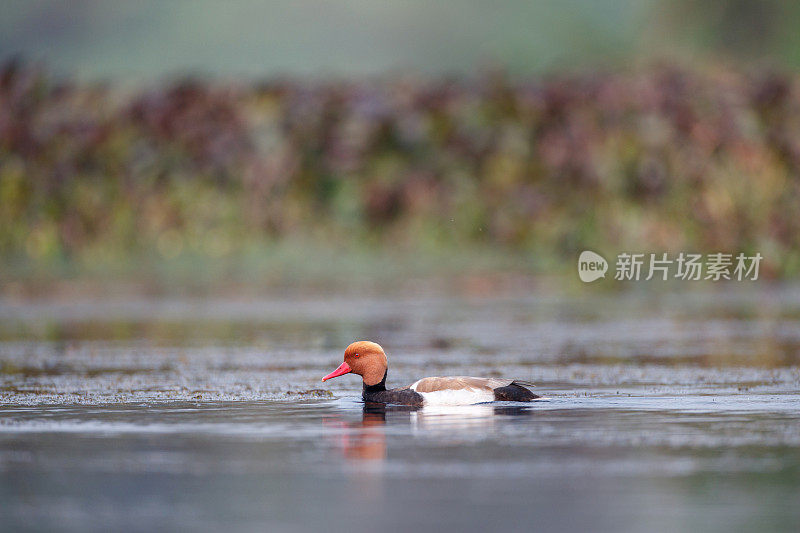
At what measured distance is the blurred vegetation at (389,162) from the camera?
24562 millimetres

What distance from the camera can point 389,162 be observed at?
25.5 metres

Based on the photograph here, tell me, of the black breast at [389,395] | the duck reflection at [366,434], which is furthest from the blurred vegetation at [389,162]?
the duck reflection at [366,434]

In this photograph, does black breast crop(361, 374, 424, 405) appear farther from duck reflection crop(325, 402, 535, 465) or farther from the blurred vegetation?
the blurred vegetation

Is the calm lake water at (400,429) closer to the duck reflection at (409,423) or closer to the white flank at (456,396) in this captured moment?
the duck reflection at (409,423)

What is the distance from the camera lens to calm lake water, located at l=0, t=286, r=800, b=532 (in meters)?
7.04

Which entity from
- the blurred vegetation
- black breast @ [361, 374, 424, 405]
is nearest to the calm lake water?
black breast @ [361, 374, 424, 405]

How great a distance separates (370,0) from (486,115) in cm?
756

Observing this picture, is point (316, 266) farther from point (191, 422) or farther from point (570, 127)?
point (191, 422)

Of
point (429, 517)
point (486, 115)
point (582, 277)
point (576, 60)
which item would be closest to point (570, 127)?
point (486, 115)

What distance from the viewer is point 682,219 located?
24.1 meters

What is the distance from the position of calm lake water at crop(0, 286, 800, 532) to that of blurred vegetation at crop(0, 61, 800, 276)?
6812 millimetres

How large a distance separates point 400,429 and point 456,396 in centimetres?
122

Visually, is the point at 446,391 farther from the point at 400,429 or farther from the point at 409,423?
the point at 400,429

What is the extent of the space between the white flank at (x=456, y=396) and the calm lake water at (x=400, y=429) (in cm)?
16
